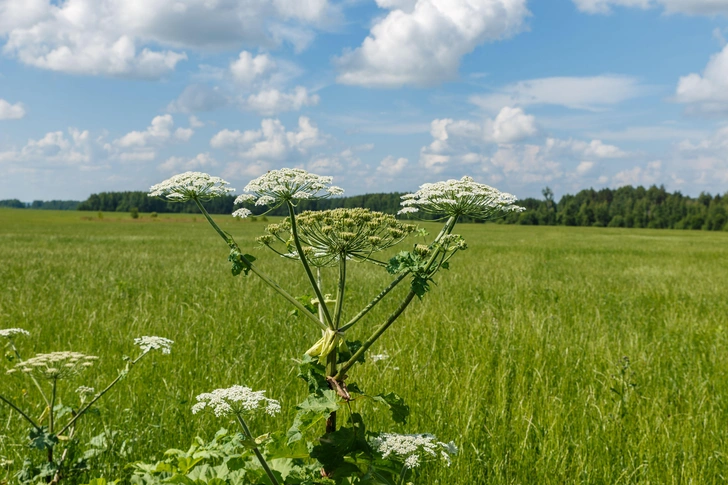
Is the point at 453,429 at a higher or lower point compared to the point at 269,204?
lower

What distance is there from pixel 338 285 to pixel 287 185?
381mm

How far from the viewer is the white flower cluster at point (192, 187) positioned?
175 cm

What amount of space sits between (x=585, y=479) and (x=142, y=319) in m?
5.09

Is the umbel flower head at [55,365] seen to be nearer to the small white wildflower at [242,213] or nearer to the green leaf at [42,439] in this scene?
the green leaf at [42,439]

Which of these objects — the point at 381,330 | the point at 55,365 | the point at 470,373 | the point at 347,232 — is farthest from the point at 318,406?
the point at 470,373

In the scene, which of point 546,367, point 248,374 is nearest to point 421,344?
point 546,367

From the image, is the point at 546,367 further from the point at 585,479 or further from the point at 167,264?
the point at 167,264

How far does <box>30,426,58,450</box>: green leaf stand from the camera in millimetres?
1922

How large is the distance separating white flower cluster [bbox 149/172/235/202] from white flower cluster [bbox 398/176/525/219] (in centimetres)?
68

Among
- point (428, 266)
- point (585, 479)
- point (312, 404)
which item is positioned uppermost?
point (428, 266)

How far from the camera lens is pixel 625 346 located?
18.4ft

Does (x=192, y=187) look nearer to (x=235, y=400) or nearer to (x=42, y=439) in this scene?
(x=235, y=400)

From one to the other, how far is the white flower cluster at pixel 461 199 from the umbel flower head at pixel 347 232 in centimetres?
12

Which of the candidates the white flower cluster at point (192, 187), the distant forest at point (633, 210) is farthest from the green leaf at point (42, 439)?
the distant forest at point (633, 210)
